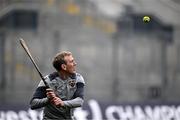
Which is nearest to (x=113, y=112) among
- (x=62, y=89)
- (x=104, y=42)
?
(x=104, y=42)

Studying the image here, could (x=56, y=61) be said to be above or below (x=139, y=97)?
above

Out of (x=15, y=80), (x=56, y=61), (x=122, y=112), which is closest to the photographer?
(x=56, y=61)

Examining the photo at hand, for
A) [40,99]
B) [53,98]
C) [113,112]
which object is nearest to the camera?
[53,98]

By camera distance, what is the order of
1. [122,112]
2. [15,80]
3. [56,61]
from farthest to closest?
1. [15,80]
2. [122,112]
3. [56,61]

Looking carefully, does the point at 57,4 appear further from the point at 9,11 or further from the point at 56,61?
the point at 56,61

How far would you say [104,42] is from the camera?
67.6 ft

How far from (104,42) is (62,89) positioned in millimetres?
12444

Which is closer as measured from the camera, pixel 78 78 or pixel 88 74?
pixel 78 78

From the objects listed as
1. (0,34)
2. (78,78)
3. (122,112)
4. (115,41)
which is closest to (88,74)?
(115,41)

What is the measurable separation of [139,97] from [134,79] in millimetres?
461

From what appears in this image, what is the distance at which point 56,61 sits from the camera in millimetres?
8164

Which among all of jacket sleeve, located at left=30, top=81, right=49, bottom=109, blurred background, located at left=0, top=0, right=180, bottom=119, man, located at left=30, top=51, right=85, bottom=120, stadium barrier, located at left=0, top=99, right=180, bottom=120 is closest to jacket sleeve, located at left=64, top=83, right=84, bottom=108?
man, located at left=30, top=51, right=85, bottom=120

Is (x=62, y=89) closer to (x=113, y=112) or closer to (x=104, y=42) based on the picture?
(x=113, y=112)

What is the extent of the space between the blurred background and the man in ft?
38.4
